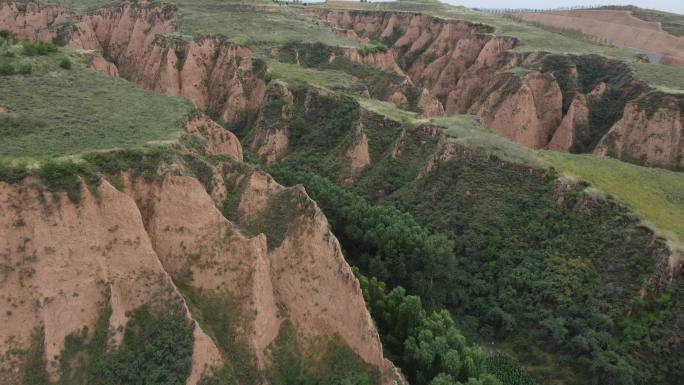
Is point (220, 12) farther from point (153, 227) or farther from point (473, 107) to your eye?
point (153, 227)

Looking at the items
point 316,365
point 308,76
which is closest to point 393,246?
point 316,365

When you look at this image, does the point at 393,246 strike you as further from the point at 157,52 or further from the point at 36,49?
the point at 157,52

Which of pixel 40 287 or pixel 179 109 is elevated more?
pixel 179 109

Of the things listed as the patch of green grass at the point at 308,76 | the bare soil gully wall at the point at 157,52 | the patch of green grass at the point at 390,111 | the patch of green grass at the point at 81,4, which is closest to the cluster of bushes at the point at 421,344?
the patch of green grass at the point at 390,111

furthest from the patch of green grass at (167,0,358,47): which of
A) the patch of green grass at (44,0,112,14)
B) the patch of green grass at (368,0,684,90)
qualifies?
the patch of green grass at (368,0,684,90)

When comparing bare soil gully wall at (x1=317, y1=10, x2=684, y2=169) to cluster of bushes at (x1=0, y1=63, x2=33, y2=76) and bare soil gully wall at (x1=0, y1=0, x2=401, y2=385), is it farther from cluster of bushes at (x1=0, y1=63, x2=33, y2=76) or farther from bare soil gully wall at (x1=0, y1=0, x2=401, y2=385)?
cluster of bushes at (x1=0, y1=63, x2=33, y2=76)

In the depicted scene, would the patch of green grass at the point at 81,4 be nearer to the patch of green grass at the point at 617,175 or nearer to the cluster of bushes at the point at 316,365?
the patch of green grass at the point at 617,175

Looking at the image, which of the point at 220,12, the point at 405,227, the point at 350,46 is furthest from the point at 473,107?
the point at 220,12
